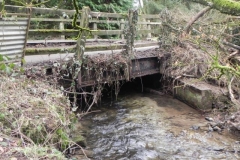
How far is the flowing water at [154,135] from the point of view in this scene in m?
5.88

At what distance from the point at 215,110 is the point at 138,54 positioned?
336cm

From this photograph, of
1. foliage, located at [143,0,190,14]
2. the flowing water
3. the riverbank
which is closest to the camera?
the riverbank

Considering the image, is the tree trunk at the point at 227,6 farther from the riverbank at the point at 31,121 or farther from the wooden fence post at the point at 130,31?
the wooden fence post at the point at 130,31

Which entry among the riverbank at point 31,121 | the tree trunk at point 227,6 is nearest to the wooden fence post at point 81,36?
the riverbank at point 31,121

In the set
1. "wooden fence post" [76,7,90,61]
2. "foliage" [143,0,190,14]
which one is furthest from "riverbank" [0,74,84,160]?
"foliage" [143,0,190,14]

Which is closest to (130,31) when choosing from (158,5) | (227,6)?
(227,6)

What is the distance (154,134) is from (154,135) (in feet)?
0.22

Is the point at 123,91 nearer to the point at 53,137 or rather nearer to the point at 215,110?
the point at 215,110

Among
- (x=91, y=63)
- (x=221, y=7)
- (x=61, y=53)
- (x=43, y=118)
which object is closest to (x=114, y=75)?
(x=91, y=63)

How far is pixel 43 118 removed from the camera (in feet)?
13.8

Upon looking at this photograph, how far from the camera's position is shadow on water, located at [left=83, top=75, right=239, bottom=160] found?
19.3 ft

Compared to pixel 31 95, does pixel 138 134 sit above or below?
below

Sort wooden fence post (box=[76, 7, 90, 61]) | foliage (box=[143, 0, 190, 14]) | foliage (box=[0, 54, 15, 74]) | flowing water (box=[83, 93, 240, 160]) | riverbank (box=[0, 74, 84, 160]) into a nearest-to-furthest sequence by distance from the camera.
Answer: riverbank (box=[0, 74, 84, 160]), foliage (box=[0, 54, 15, 74]), flowing water (box=[83, 93, 240, 160]), wooden fence post (box=[76, 7, 90, 61]), foliage (box=[143, 0, 190, 14])

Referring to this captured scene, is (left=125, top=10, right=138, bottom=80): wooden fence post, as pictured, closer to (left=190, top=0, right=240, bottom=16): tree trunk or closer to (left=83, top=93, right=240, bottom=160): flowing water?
(left=83, top=93, right=240, bottom=160): flowing water
